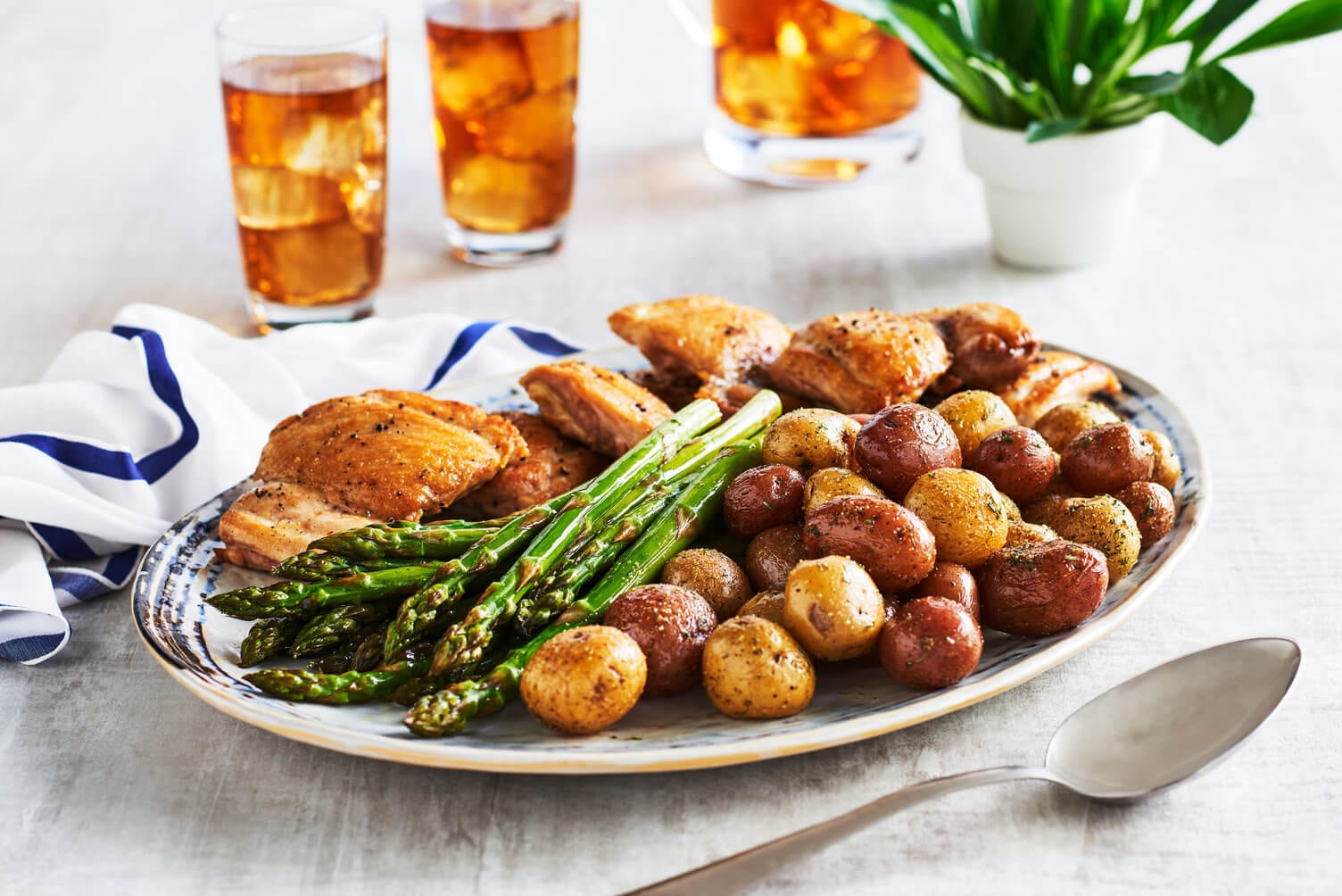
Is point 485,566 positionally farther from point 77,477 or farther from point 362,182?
point 362,182

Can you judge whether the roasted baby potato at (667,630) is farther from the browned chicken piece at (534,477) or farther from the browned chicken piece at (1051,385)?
the browned chicken piece at (1051,385)

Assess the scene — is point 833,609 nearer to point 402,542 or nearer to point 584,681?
point 584,681

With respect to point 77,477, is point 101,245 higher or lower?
lower

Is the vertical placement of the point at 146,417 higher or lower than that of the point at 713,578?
lower

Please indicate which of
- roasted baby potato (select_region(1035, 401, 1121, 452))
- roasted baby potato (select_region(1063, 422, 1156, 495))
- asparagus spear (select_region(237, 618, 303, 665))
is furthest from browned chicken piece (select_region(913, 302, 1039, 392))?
asparagus spear (select_region(237, 618, 303, 665))

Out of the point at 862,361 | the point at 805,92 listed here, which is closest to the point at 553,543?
the point at 862,361

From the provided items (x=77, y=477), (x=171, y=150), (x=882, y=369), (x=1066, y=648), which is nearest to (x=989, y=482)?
(x=1066, y=648)

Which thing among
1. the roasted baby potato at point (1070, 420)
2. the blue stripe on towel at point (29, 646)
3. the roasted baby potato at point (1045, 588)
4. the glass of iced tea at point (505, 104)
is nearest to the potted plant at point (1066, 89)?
the glass of iced tea at point (505, 104)
